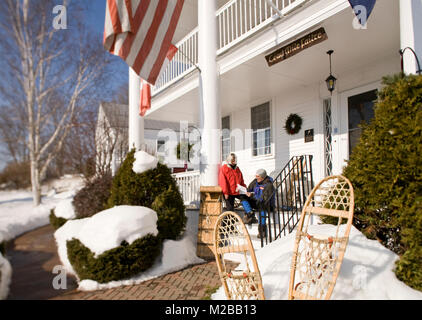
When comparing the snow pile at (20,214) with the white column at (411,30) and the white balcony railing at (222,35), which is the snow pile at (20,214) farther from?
the white column at (411,30)

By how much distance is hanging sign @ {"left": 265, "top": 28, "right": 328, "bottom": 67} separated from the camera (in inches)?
159

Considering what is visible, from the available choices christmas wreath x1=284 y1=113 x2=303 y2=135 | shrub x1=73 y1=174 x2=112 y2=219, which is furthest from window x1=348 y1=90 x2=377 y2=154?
shrub x1=73 y1=174 x2=112 y2=219

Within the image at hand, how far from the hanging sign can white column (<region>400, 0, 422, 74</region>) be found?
1.11 metres

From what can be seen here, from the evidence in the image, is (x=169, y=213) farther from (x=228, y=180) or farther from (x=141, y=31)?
(x=141, y=31)

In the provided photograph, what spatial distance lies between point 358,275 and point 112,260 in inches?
116

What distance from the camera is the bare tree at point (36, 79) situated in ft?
22.1

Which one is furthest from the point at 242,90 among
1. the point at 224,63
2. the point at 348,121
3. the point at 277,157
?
the point at 348,121

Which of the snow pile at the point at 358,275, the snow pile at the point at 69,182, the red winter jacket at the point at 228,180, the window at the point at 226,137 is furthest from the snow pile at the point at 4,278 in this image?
the window at the point at 226,137

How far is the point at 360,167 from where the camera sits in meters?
2.60

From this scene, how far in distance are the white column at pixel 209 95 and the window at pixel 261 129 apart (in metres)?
3.37

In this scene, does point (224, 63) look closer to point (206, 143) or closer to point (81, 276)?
point (206, 143)

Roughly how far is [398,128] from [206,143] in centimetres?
310

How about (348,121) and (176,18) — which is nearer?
(176,18)

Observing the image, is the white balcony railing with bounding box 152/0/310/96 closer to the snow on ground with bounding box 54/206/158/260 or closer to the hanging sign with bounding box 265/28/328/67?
the hanging sign with bounding box 265/28/328/67
